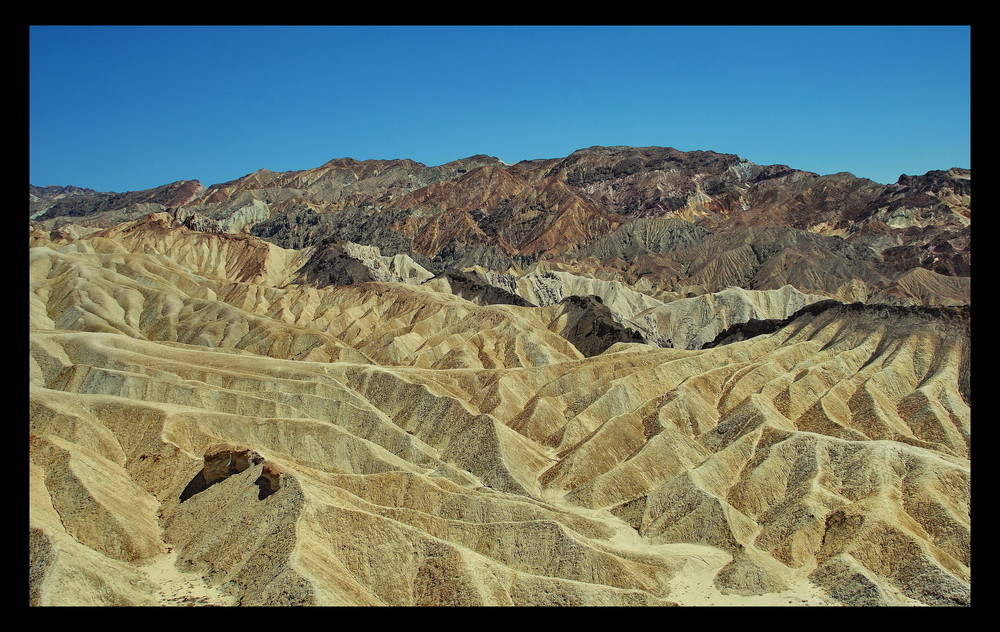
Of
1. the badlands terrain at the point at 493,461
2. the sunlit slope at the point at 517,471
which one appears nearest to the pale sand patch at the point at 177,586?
the badlands terrain at the point at 493,461

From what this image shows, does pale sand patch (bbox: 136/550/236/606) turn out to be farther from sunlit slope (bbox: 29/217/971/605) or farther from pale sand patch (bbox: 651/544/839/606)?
pale sand patch (bbox: 651/544/839/606)

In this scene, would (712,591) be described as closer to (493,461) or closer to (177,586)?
(493,461)

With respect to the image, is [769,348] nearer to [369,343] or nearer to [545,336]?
[545,336]

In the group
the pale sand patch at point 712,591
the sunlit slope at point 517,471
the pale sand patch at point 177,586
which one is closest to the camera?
the pale sand patch at point 177,586

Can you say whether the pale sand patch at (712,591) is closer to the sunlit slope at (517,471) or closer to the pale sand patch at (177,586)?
the sunlit slope at (517,471)

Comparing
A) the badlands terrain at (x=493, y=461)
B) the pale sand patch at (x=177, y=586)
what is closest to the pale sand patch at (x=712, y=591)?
the badlands terrain at (x=493, y=461)

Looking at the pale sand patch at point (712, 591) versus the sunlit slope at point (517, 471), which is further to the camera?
the pale sand patch at point (712, 591)

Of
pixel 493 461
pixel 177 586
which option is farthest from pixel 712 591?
pixel 177 586

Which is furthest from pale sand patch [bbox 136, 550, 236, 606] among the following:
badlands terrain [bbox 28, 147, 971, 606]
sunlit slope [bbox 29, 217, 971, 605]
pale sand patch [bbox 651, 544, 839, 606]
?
pale sand patch [bbox 651, 544, 839, 606]

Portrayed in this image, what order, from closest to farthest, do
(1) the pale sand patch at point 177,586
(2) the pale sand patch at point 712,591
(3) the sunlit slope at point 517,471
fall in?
1. (1) the pale sand patch at point 177,586
2. (3) the sunlit slope at point 517,471
3. (2) the pale sand patch at point 712,591

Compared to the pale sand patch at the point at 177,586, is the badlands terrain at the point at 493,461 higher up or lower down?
higher up

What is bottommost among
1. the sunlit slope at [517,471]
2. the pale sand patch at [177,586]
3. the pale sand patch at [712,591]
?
the pale sand patch at [712,591]
